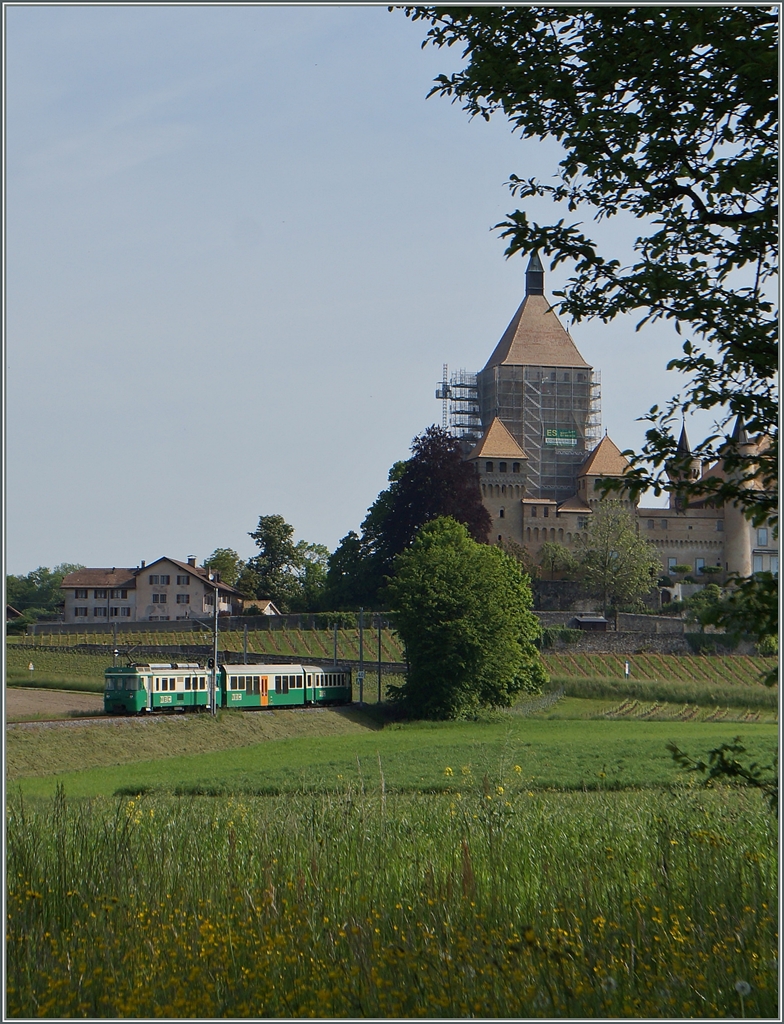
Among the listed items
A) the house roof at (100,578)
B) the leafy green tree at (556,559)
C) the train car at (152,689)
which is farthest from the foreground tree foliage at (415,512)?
the train car at (152,689)

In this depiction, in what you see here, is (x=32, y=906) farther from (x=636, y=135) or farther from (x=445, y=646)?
(x=445, y=646)

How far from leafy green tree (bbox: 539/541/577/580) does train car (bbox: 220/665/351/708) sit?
45256mm

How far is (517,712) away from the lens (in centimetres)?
Result: 4806

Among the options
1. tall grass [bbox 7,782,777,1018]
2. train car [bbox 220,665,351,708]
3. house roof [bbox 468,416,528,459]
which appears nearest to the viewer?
tall grass [bbox 7,782,777,1018]

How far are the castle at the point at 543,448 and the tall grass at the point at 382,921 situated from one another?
9269 centimetres

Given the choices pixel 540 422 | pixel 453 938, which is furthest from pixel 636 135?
pixel 540 422

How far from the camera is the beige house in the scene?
285ft

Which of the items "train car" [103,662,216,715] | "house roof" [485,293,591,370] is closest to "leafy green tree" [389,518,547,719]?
"train car" [103,662,216,715]

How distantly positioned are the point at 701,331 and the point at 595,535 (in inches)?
3383

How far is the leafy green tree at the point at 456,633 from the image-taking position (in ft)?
154

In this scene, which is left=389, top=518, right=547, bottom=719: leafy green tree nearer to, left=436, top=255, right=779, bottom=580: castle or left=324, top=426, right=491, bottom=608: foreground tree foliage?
left=324, top=426, right=491, bottom=608: foreground tree foliage

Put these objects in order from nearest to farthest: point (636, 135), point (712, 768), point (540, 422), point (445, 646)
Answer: point (712, 768) → point (636, 135) → point (445, 646) → point (540, 422)

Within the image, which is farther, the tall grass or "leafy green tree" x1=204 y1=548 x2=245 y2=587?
"leafy green tree" x1=204 y1=548 x2=245 y2=587

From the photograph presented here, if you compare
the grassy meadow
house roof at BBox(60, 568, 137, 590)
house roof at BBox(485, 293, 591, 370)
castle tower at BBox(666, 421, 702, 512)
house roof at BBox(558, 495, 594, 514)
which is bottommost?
house roof at BBox(60, 568, 137, 590)
